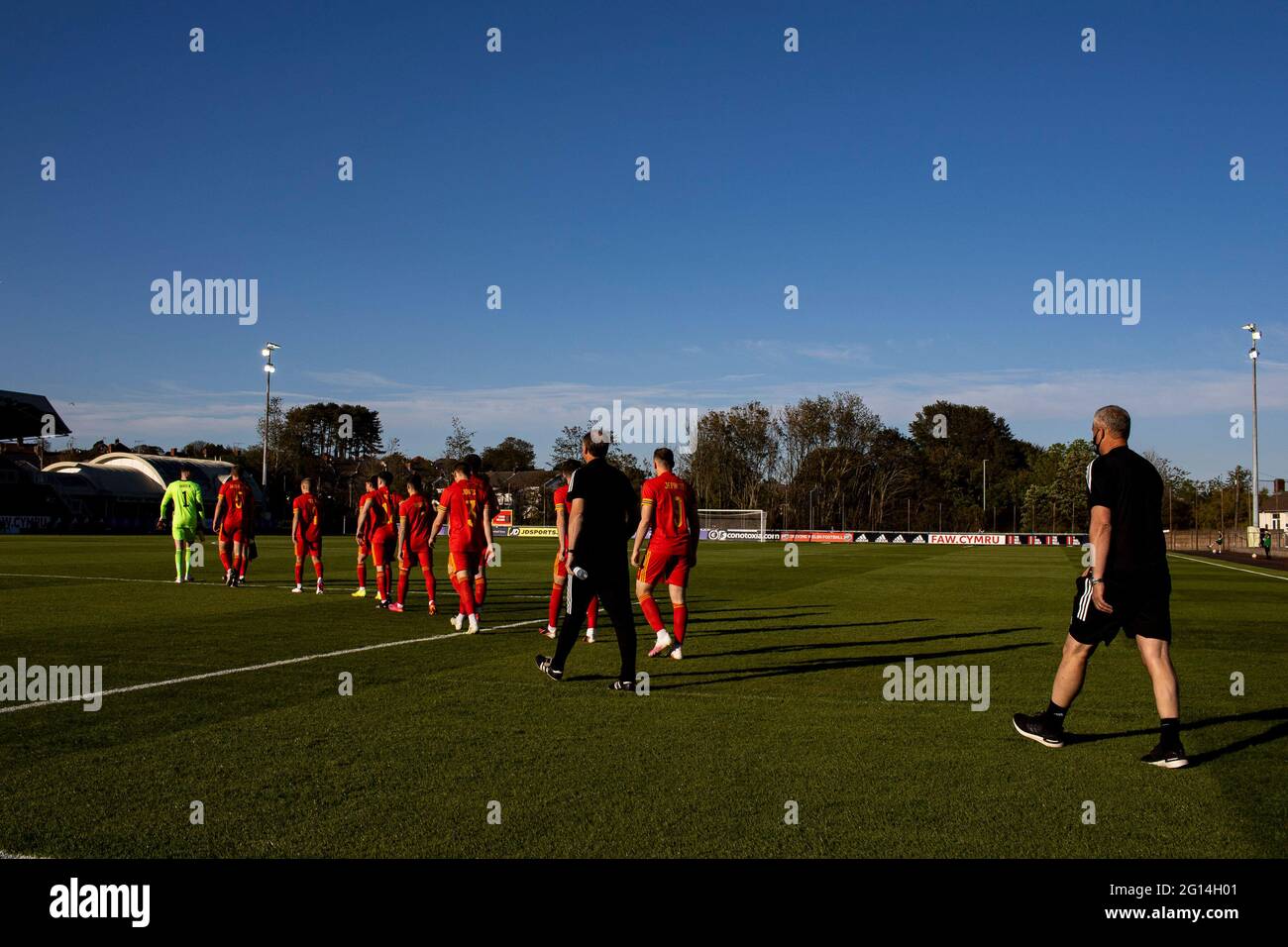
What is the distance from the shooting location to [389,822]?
4715 mm

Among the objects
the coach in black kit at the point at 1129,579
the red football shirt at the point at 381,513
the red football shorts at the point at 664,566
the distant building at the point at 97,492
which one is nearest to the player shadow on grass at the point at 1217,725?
the coach in black kit at the point at 1129,579

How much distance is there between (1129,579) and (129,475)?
91.2 meters

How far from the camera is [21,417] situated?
3078 inches

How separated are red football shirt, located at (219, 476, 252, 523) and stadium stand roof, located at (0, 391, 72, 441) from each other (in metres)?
70.4

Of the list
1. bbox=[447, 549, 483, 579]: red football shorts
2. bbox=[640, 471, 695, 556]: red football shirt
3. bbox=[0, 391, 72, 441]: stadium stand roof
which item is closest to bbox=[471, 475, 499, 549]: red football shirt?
bbox=[447, 549, 483, 579]: red football shorts

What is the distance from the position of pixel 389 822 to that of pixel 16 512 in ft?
248

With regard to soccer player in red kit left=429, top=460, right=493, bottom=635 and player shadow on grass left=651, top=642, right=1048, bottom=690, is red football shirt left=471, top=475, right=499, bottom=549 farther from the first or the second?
player shadow on grass left=651, top=642, right=1048, bottom=690

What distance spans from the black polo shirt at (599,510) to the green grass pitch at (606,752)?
119 centimetres

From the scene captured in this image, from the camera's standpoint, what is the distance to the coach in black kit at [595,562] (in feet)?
28.3

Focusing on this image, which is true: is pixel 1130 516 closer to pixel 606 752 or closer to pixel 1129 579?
pixel 1129 579
